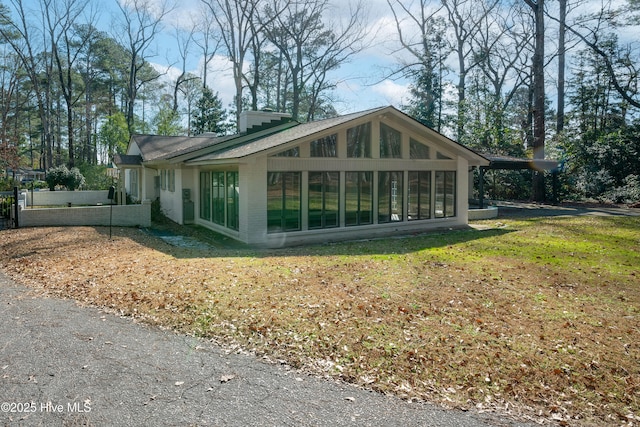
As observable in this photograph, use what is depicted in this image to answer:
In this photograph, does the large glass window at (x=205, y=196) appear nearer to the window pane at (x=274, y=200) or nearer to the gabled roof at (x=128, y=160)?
the window pane at (x=274, y=200)

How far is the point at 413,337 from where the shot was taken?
5.64 m

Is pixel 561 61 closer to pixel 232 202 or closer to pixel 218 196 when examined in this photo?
pixel 218 196

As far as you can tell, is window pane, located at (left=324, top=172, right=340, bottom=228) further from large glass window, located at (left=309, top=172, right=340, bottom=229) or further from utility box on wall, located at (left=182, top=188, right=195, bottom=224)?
utility box on wall, located at (left=182, top=188, right=195, bottom=224)

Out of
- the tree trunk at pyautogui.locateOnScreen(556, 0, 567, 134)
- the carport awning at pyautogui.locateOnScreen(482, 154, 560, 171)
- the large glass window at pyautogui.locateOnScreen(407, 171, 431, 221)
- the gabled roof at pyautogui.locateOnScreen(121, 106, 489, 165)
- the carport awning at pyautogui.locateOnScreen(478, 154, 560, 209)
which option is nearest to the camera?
the gabled roof at pyautogui.locateOnScreen(121, 106, 489, 165)

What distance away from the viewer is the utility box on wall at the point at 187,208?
1736cm

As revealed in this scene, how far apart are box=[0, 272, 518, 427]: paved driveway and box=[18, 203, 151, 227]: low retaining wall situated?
9.60 meters

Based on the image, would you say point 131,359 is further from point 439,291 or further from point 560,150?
point 560,150

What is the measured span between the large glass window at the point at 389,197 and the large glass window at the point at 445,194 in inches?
68.7

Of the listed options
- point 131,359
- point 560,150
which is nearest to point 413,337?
point 131,359

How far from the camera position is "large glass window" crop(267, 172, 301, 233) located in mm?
13109

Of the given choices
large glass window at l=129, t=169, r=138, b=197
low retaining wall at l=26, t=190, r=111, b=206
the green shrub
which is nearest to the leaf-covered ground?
low retaining wall at l=26, t=190, r=111, b=206

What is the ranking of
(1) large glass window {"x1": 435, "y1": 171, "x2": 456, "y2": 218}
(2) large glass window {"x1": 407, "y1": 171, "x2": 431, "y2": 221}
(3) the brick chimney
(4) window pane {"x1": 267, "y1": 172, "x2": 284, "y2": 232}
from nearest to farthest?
(4) window pane {"x1": 267, "y1": 172, "x2": 284, "y2": 232}
(2) large glass window {"x1": 407, "y1": 171, "x2": 431, "y2": 221}
(1) large glass window {"x1": 435, "y1": 171, "x2": 456, "y2": 218}
(3) the brick chimney

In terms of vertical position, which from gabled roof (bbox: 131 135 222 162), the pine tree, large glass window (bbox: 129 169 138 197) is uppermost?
the pine tree

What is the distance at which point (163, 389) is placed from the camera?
4379mm
